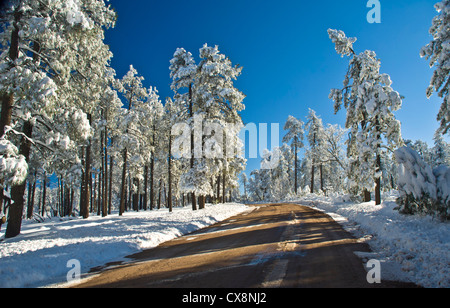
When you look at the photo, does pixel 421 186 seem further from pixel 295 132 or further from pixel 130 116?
pixel 295 132

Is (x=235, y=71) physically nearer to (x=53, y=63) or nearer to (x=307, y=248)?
(x=53, y=63)

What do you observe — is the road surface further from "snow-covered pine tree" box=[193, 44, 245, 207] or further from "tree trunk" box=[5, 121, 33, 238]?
"snow-covered pine tree" box=[193, 44, 245, 207]

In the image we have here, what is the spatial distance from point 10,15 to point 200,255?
12.3 meters

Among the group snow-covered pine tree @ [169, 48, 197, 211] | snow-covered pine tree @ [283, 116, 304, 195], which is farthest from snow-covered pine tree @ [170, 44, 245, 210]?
snow-covered pine tree @ [283, 116, 304, 195]

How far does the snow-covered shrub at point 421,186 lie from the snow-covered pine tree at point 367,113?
797 cm

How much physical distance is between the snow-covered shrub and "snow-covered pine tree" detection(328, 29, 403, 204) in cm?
797

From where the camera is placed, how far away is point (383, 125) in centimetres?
1775

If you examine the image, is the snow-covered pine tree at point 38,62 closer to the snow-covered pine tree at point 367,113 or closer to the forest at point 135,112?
the forest at point 135,112

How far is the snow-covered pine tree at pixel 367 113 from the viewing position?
55.9 ft

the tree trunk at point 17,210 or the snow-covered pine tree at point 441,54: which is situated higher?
the snow-covered pine tree at point 441,54

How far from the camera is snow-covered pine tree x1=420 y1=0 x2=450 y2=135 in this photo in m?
14.2

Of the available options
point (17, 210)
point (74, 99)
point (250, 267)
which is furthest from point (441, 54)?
point (17, 210)

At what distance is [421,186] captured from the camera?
29.6 feet

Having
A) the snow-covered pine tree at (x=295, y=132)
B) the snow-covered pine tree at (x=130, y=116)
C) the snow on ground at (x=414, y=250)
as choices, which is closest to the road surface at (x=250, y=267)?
the snow on ground at (x=414, y=250)
